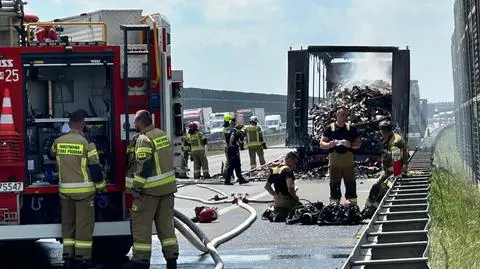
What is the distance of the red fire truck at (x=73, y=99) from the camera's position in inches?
447

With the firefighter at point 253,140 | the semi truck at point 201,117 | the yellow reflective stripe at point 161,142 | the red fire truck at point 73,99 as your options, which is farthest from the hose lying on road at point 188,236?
the semi truck at point 201,117

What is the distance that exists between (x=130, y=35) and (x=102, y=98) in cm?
79

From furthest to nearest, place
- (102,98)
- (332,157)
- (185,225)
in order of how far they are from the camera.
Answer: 1. (332,157)
2. (185,225)
3. (102,98)

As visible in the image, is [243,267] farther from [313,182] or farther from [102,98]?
[313,182]

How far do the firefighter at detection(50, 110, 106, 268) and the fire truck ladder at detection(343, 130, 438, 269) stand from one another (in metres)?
2.83

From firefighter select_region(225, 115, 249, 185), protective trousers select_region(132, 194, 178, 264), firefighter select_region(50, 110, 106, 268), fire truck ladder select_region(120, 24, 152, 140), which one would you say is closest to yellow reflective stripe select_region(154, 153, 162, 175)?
protective trousers select_region(132, 194, 178, 264)

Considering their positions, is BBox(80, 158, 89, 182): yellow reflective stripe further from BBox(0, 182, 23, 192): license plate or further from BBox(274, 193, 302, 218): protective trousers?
BBox(274, 193, 302, 218): protective trousers

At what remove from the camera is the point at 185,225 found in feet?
43.5

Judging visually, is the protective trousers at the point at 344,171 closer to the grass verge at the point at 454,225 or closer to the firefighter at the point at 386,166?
the firefighter at the point at 386,166

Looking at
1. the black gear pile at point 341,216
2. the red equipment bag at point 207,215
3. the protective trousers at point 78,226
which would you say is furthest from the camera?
the red equipment bag at point 207,215

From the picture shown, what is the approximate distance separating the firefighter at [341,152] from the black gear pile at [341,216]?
0.67 meters

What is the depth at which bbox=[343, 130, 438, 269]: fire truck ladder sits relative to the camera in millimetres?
7711

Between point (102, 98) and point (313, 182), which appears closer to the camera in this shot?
point (102, 98)

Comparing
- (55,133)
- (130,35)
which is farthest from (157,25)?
(55,133)
